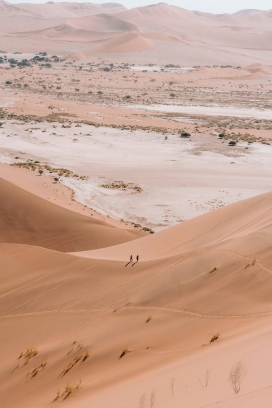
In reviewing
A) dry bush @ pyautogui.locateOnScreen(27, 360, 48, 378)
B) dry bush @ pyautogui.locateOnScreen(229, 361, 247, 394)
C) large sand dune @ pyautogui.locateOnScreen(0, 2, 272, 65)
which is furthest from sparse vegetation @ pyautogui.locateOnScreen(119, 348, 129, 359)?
large sand dune @ pyautogui.locateOnScreen(0, 2, 272, 65)

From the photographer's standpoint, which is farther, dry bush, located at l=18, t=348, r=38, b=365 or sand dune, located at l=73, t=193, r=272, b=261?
sand dune, located at l=73, t=193, r=272, b=261

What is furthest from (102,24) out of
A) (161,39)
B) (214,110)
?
(214,110)

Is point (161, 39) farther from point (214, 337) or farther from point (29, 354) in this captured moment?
point (214, 337)

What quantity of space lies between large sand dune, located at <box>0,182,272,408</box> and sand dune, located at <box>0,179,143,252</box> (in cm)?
427

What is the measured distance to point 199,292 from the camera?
9.55 meters

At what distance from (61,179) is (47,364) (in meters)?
18.6

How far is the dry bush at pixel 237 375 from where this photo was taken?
17.7ft

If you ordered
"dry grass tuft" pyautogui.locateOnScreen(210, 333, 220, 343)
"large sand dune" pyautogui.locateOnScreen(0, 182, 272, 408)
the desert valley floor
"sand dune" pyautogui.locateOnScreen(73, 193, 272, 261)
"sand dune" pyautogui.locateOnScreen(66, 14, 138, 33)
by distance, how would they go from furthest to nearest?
1. "sand dune" pyautogui.locateOnScreen(66, 14, 138, 33)
2. "sand dune" pyautogui.locateOnScreen(73, 193, 272, 261)
3. "dry grass tuft" pyautogui.locateOnScreen(210, 333, 220, 343)
4. the desert valley floor
5. "large sand dune" pyautogui.locateOnScreen(0, 182, 272, 408)

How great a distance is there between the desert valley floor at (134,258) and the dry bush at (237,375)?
0.02m

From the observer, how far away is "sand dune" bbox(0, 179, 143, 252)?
706 inches

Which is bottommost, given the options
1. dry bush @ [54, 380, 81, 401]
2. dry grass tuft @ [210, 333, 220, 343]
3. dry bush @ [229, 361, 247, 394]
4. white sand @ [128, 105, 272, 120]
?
dry bush @ [54, 380, 81, 401]

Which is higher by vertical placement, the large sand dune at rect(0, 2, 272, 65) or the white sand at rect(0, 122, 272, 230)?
the large sand dune at rect(0, 2, 272, 65)

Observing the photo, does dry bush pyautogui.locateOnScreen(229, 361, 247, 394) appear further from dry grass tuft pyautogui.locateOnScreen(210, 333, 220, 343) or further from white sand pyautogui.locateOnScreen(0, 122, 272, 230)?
white sand pyautogui.locateOnScreen(0, 122, 272, 230)

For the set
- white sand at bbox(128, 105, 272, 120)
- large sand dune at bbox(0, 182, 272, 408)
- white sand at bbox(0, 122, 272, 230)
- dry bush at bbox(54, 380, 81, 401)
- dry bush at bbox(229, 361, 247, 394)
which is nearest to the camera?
dry bush at bbox(229, 361, 247, 394)
